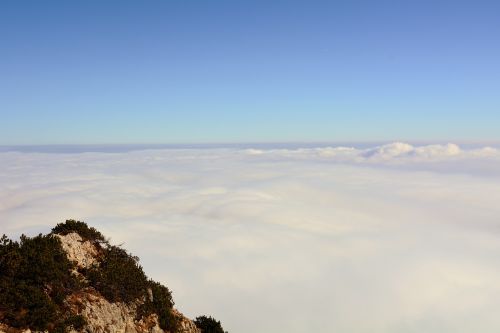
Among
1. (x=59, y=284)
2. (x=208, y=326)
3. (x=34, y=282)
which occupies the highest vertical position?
(x=34, y=282)

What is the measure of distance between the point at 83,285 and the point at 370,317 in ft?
534

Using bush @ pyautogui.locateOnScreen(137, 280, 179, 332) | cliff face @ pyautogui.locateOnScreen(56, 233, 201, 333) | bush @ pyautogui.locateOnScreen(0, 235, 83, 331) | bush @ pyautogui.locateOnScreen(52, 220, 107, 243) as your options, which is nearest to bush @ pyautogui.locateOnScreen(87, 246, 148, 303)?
cliff face @ pyautogui.locateOnScreen(56, 233, 201, 333)

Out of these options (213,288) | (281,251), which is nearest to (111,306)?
(213,288)

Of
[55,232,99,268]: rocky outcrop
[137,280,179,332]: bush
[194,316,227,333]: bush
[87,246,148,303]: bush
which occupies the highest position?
[55,232,99,268]: rocky outcrop

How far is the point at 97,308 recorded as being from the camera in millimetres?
13328

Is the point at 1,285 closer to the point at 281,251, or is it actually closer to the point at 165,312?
the point at 165,312

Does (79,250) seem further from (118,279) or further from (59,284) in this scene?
(59,284)

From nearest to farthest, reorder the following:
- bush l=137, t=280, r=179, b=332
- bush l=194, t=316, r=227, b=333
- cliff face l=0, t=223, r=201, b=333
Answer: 1. cliff face l=0, t=223, r=201, b=333
2. bush l=137, t=280, r=179, b=332
3. bush l=194, t=316, r=227, b=333

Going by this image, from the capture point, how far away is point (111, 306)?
45.7ft

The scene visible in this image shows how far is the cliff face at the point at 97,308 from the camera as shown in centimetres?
1277

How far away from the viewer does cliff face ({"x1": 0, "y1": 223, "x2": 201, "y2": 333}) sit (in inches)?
503

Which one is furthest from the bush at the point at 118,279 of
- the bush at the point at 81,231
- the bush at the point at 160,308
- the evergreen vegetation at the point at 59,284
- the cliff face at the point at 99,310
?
the bush at the point at 81,231

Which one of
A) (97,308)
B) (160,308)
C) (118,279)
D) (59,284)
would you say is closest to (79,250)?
(118,279)

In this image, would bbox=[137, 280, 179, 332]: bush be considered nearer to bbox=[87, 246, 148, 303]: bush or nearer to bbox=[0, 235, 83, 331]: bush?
bbox=[87, 246, 148, 303]: bush
